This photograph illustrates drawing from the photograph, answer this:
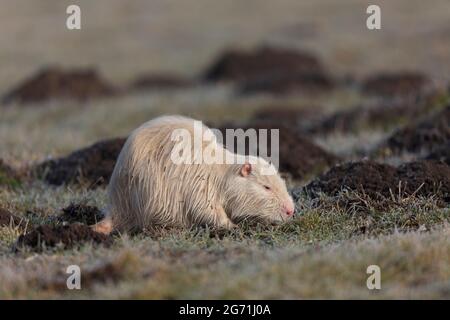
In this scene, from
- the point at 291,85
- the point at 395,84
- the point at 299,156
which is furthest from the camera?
A: the point at 395,84

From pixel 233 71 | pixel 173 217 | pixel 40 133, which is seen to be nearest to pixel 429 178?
pixel 173 217

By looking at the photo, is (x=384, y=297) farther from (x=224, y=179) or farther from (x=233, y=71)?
(x=233, y=71)

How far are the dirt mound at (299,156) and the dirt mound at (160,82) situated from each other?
40.1ft

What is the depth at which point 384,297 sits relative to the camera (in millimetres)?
5914

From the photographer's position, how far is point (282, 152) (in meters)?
11.9

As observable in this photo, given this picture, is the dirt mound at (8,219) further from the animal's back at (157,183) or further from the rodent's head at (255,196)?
the rodent's head at (255,196)

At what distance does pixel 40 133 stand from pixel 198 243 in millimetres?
8765

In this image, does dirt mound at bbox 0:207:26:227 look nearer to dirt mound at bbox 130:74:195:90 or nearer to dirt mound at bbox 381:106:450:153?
dirt mound at bbox 381:106:450:153

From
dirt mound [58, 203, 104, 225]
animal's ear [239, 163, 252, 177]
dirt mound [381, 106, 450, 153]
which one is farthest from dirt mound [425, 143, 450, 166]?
dirt mound [58, 203, 104, 225]

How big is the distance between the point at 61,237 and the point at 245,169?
1729 millimetres

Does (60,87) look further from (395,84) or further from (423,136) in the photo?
(423,136)

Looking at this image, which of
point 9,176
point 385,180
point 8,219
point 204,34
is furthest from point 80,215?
point 204,34

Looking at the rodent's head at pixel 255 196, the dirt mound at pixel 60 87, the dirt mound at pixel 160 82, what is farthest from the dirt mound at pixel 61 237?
the dirt mound at pixel 160 82
